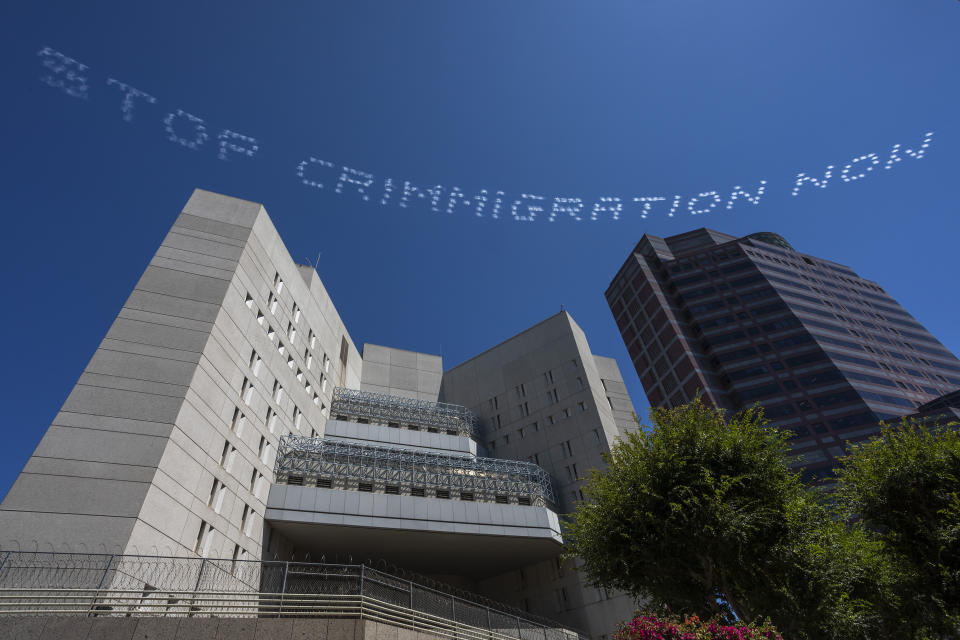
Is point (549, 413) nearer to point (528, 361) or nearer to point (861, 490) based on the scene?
point (528, 361)

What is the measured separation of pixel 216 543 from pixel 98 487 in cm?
679

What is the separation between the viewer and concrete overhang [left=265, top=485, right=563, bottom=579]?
34938 millimetres

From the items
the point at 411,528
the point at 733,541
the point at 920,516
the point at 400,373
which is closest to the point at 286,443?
the point at 411,528

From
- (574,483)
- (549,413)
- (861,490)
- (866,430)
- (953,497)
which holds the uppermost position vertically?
(866,430)

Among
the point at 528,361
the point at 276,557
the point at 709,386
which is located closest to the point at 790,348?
the point at 709,386

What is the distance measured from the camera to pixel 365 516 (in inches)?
1395

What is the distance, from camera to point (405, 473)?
40.0 m

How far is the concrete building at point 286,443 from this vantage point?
83.4 ft

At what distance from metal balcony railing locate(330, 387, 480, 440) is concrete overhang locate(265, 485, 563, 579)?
14629 mm

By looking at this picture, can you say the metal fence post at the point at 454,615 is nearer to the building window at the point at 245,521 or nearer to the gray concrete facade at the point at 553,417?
the building window at the point at 245,521

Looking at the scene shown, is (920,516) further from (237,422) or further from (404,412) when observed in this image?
(404,412)

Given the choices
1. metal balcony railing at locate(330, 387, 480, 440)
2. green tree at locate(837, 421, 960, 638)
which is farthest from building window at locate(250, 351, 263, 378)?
green tree at locate(837, 421, 960, 638)

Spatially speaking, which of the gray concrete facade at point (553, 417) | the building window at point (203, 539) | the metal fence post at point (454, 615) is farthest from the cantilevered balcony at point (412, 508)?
the metal fence post at point (454, 615)

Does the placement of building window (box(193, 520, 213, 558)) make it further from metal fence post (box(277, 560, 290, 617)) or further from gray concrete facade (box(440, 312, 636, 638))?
gray concrete facade (box(440, 312, 636, 638))
